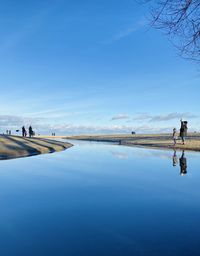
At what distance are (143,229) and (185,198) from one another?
4233 mm

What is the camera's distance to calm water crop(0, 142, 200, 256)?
6686 millimetres

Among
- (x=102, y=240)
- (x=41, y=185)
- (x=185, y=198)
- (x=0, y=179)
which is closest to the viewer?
(x=102, y=240)

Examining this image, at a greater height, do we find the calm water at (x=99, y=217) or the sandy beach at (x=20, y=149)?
the sandy beach at (x=20, y=149)

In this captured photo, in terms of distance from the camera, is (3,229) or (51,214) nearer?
(3,229)

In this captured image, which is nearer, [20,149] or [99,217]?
[99,217]

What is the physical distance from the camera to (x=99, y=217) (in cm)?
879

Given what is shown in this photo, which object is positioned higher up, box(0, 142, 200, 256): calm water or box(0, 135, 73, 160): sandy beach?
box(0, 135, 73, 160): sandy beach

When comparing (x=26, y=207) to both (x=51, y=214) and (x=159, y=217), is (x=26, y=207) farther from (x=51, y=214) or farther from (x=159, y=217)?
(x=159, y=217)

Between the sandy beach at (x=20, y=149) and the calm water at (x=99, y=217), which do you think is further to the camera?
the sandy beach at (x=20, y=149)

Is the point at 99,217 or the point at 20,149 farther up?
the point at 20,149

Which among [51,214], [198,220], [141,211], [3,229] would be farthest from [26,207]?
[198,220]

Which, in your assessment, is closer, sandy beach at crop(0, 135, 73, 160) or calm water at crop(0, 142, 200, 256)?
calm water at crop(0, 142, 200, 256)

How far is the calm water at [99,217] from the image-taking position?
21.9 feet

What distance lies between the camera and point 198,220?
859 centimetres
